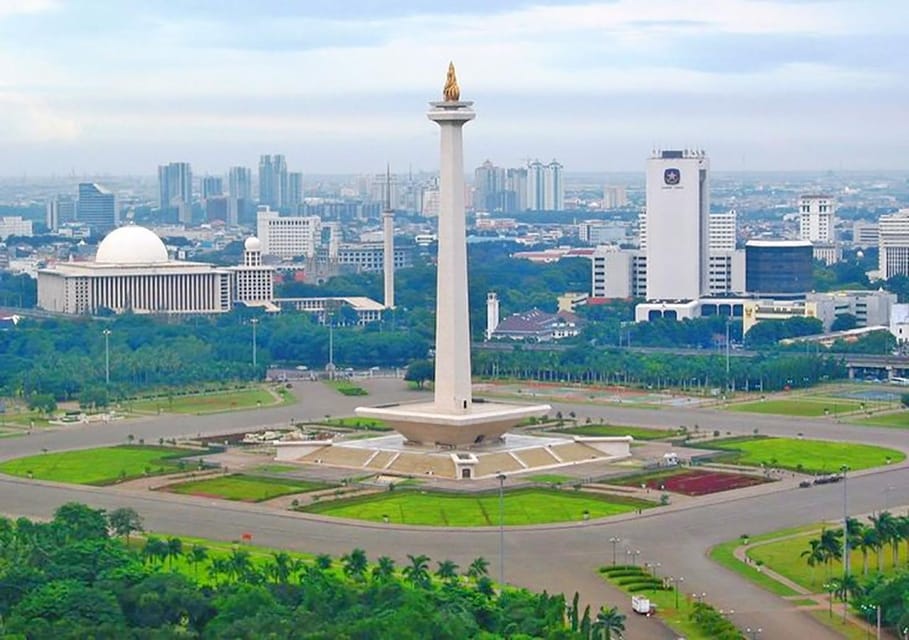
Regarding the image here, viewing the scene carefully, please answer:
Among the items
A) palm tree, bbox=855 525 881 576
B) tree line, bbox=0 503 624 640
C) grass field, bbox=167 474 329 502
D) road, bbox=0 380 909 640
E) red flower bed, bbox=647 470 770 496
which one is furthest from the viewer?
red flower bed, bbox=647 470 770 496

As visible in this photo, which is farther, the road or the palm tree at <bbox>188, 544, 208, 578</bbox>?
the palm tree at <bbox>188, 544, 208, 578</bbox>

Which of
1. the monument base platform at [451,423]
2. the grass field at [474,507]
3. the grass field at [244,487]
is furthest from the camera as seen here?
the monument base platform at [451,423]

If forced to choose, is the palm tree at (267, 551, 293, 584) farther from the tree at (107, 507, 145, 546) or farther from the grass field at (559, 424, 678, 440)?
the grass field at (559, 424, 678, 440)

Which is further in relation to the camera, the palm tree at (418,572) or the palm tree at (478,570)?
the palm tree at (478,570)

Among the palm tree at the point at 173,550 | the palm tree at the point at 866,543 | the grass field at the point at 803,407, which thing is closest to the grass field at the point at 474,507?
the palm tree at the point at 173,550

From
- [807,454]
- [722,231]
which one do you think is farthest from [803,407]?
[722,231]

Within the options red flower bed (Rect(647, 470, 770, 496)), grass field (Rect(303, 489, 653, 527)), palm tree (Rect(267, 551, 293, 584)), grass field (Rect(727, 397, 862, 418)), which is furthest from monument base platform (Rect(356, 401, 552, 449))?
palm tree (Rect(267, 551, 293, 584))

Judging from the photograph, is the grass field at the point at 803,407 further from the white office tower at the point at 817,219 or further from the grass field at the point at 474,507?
the white office tower at the point at 817,219
